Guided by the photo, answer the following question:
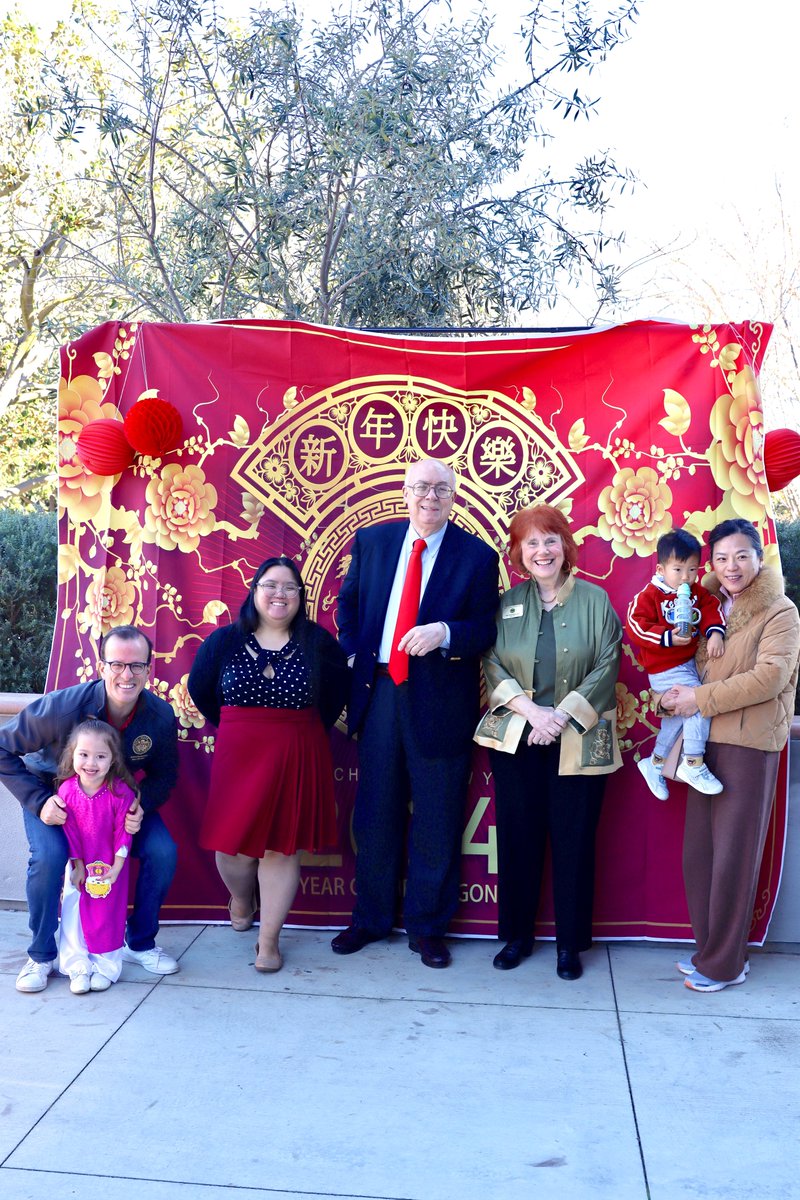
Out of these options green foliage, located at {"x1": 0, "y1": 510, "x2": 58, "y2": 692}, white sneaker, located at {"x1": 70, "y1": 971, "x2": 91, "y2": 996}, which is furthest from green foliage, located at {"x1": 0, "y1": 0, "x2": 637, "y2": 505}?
white sneaker, located at {"x1": 70, "y1": 971, "x2": 91, "y2": 996}

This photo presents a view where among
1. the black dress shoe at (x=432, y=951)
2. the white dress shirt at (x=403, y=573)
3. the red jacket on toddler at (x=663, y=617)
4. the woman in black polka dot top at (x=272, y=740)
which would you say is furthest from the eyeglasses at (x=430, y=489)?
the black dress shoe at (x=432, y=951)

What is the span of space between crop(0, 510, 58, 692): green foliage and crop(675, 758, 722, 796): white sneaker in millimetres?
3116

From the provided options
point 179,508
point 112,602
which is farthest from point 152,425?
point 112,602

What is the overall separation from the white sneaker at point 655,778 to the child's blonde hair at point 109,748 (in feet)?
5.67

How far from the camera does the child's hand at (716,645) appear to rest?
11.6 feet

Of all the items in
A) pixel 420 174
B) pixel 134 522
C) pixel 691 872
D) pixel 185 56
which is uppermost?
pixel 185 56

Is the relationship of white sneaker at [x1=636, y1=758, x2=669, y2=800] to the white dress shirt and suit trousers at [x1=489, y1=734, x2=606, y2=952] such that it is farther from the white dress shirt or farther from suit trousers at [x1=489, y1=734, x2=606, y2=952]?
the white dress shirt

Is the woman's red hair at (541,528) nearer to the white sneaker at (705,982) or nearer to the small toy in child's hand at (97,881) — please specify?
the white sneaker at (705,982)

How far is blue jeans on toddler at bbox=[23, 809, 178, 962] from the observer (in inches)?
140

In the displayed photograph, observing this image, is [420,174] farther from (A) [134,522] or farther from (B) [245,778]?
(B) [245,778]

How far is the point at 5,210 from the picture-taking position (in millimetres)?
9453

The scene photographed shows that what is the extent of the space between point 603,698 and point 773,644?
0.57 metres

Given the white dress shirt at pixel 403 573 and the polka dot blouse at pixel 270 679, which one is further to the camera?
the white dress shirt at pixel 403 573

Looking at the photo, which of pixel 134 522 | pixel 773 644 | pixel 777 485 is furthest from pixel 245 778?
pixel 777 485
